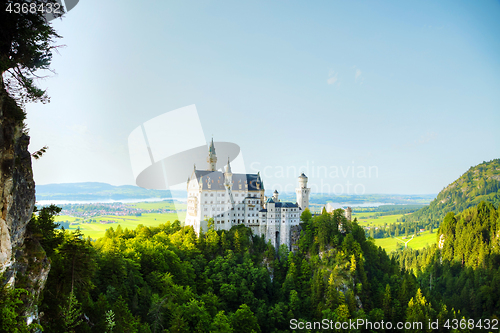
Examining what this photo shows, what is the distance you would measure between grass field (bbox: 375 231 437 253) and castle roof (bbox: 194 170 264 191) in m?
111

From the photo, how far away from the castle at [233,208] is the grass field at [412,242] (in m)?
109

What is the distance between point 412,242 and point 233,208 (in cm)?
A: 13611

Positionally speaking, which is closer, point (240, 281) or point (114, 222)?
point (240, 281)

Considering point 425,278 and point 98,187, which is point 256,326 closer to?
point 425,278

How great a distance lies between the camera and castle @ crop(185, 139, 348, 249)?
64.0m

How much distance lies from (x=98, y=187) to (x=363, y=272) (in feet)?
320

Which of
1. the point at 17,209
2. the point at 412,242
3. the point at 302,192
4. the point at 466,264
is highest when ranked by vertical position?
the point at 17,209

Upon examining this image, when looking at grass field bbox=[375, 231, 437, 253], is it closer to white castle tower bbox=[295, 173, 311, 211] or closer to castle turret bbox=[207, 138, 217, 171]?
white castle tower bbox=[295, 173, 311, 211]


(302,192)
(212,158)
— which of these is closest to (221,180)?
(212,158)

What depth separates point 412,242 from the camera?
167 meters

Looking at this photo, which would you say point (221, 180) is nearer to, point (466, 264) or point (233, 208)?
point (233, 208)

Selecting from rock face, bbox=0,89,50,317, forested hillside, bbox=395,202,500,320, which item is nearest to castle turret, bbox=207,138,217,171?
forested hillside, bbox=395,202,500,320

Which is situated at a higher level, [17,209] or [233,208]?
[17,209]

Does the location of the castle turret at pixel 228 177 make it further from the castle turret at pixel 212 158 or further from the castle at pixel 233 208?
the castle turret at pixel 212 158
